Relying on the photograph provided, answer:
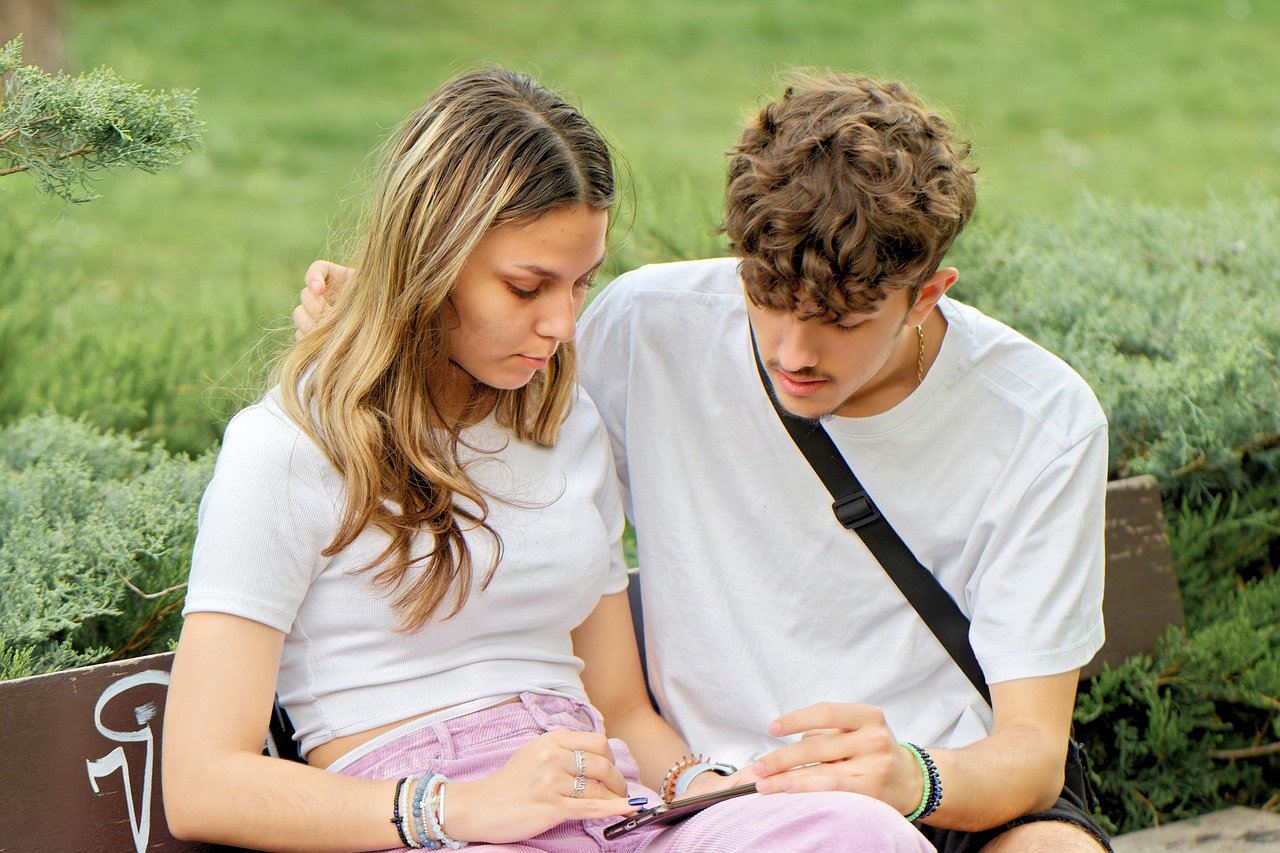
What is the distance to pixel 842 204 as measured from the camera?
218 cm

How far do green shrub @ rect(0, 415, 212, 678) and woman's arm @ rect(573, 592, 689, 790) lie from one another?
2.66 feet

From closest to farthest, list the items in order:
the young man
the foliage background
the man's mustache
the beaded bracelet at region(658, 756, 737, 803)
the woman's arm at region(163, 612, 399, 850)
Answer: the woman's arm at region(163, 612, 399, 850)
the young man
the man's mustache
the beaded bracelet at region(658, 756, 737, 803)
the foliage background

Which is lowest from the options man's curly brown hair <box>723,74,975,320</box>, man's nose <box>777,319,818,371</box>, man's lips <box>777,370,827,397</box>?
man's lips <box>777,370,827,397</box>

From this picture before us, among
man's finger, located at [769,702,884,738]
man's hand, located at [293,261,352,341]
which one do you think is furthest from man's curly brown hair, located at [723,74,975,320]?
man's hand, located at [293,261,352,341]

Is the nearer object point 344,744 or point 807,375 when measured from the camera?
point 344,744

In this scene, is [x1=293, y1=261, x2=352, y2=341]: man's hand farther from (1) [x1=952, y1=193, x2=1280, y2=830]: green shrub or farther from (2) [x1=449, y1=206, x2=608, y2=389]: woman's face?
(1) [x1=952, y1=193, x2=1280, y2=830]: green shrub

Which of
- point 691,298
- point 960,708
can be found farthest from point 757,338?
point 960,708

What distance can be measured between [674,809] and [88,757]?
0.95 meters

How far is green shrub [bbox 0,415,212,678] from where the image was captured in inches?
102

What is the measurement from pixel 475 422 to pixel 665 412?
0.39m

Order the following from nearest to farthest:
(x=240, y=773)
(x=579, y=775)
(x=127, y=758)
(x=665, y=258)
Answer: (x=240, y=773), (x=579, y=775), (x=127, y=758), (x=665, y=258)

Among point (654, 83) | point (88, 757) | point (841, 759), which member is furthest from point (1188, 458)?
point (654, 83)

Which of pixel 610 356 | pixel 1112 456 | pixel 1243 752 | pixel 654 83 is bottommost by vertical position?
pixel 1243 752

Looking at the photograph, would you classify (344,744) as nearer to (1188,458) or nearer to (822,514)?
(822,514)
